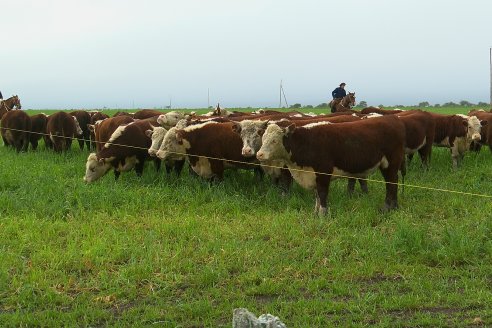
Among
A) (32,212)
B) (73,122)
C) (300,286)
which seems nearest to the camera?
(300,286)

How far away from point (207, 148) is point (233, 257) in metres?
4.13

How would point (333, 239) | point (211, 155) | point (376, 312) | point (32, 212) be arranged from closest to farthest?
point (376, 312), point (333, 239), point (32, 212), point (211, 155)

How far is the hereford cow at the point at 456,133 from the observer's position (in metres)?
12.3

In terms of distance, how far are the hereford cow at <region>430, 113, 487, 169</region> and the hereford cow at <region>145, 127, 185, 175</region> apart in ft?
19.8

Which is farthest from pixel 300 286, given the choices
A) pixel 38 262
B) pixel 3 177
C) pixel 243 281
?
pixel 3 177

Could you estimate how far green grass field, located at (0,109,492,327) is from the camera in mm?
4742

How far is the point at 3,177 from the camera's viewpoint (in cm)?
1005

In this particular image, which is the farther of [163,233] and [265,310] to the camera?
[163,233]

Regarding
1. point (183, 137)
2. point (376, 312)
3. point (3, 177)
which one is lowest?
point (376, 312)

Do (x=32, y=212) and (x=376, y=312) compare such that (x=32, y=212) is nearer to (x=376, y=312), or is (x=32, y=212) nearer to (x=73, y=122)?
(x=376, y=312)

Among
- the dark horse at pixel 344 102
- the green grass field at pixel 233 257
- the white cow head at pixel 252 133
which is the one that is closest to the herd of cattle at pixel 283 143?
the white cow head at pixel 252 133

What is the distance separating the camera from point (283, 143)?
7.86m

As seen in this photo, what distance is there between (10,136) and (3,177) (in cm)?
634

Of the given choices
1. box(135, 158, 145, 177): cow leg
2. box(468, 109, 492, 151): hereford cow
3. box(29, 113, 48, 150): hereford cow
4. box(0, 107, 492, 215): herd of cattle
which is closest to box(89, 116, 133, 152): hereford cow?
box(0, 107, 492, 215): herd of cattle
